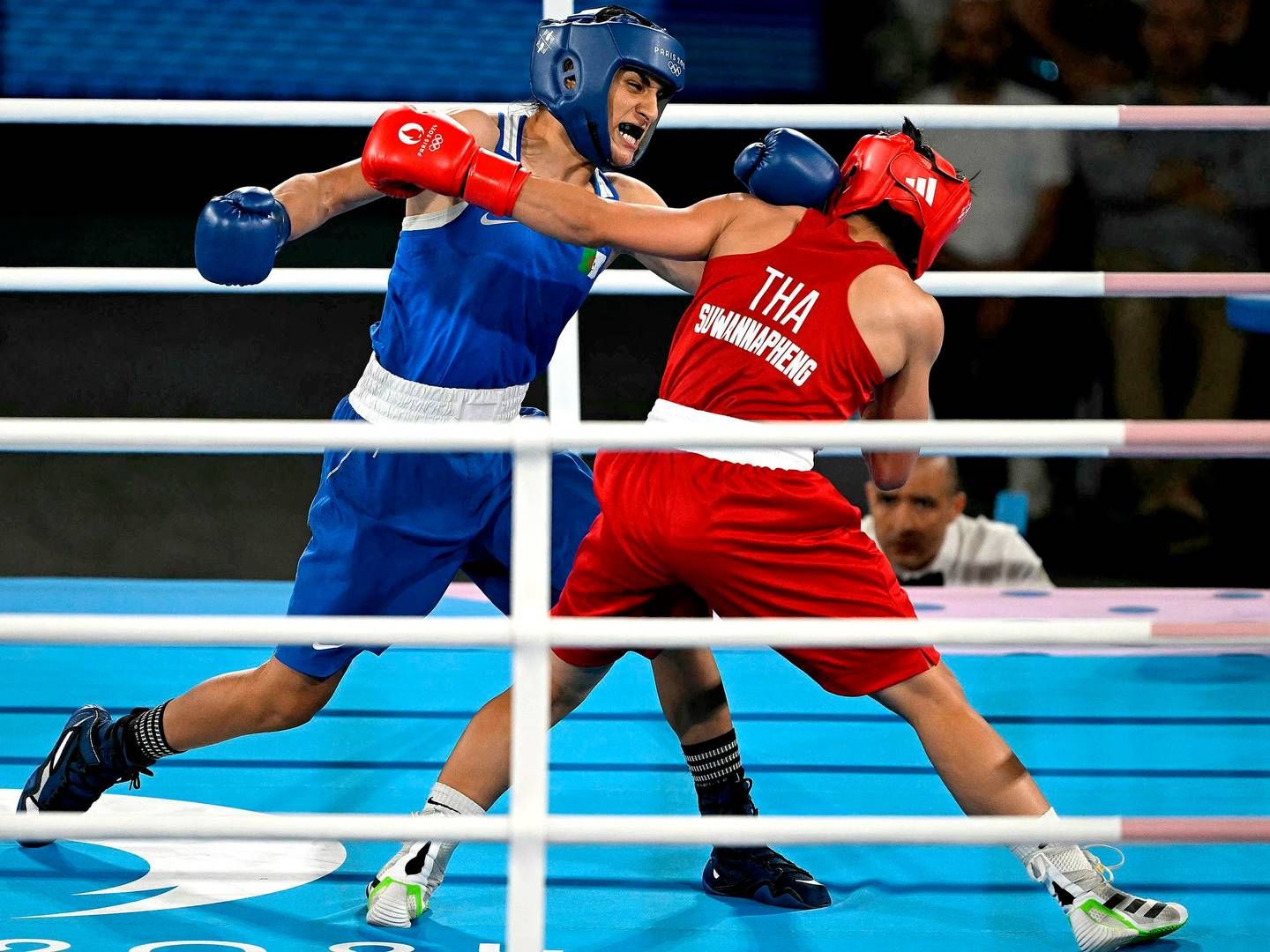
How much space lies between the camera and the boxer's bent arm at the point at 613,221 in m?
1.95

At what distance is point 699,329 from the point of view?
208 centimetres

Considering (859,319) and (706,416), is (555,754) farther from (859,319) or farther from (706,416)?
(859,319)

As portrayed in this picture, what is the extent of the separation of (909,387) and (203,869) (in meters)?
1.15

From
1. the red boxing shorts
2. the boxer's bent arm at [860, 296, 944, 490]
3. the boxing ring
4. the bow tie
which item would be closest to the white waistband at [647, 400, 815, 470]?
the red boxing shorts

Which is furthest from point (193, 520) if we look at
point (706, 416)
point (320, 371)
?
point (706, 416)

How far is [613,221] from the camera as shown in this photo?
77.8 inches

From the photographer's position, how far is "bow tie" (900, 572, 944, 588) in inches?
167

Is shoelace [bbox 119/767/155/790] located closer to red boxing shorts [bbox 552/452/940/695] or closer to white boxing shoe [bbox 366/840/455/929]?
white boxing shoe [bbox 366/840/455/929]

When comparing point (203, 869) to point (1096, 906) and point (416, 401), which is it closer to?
point (416, 401)

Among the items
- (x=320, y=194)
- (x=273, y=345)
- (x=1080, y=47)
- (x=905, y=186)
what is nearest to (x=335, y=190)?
(x=320, y=194)

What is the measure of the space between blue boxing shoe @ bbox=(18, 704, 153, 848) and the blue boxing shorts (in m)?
0.29

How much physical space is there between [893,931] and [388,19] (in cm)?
317

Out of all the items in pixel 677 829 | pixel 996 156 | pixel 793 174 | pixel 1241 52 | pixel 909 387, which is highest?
pixel 1241 52

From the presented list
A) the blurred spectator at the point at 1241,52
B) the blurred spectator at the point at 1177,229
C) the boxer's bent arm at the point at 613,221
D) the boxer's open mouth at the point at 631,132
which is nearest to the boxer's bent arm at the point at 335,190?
the boxer's open mouth at the point at 631,132
